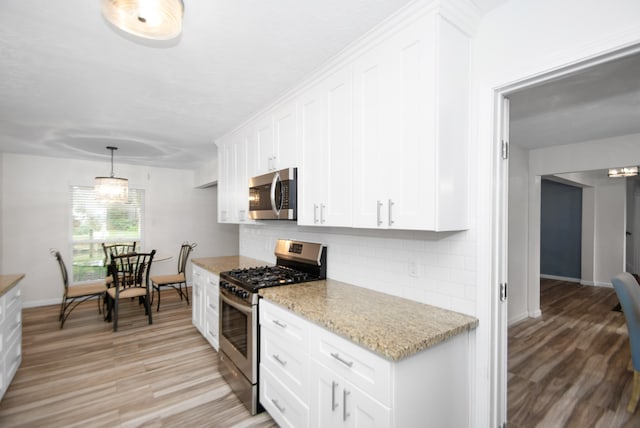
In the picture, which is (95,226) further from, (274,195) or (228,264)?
(274,195)

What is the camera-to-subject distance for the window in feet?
17.3

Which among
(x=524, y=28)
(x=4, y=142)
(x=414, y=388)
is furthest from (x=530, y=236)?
(x=4, y=142)

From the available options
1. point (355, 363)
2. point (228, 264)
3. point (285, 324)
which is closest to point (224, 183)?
Answer: point (228, 264)

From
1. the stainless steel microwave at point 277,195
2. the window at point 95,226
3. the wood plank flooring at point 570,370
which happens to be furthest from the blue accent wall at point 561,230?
the window at point 95,226

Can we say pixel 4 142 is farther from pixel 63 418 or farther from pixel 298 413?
pixel 298 413

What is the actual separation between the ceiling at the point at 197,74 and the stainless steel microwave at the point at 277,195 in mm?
698

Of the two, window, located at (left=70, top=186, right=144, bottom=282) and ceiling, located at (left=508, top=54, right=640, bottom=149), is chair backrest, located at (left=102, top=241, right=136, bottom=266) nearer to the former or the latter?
window, located at (left=70, top=186, right=144, bottom=282)

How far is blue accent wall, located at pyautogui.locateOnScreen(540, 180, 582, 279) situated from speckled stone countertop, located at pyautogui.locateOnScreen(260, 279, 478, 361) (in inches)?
283

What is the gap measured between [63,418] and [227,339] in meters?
1.22

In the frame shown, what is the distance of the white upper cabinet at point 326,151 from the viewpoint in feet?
6.38

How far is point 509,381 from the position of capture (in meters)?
2.67

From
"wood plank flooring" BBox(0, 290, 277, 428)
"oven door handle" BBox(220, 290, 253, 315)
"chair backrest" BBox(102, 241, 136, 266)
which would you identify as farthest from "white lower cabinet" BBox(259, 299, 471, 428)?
"chair backrest" BBox(102, 241, 136, 266)

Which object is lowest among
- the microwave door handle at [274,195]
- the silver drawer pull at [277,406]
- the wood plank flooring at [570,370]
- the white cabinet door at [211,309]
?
the wood plank flooring at [570,370]

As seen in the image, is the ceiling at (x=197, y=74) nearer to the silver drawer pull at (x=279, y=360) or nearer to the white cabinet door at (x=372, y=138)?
the white cabinet door at (x=372, y=138)
